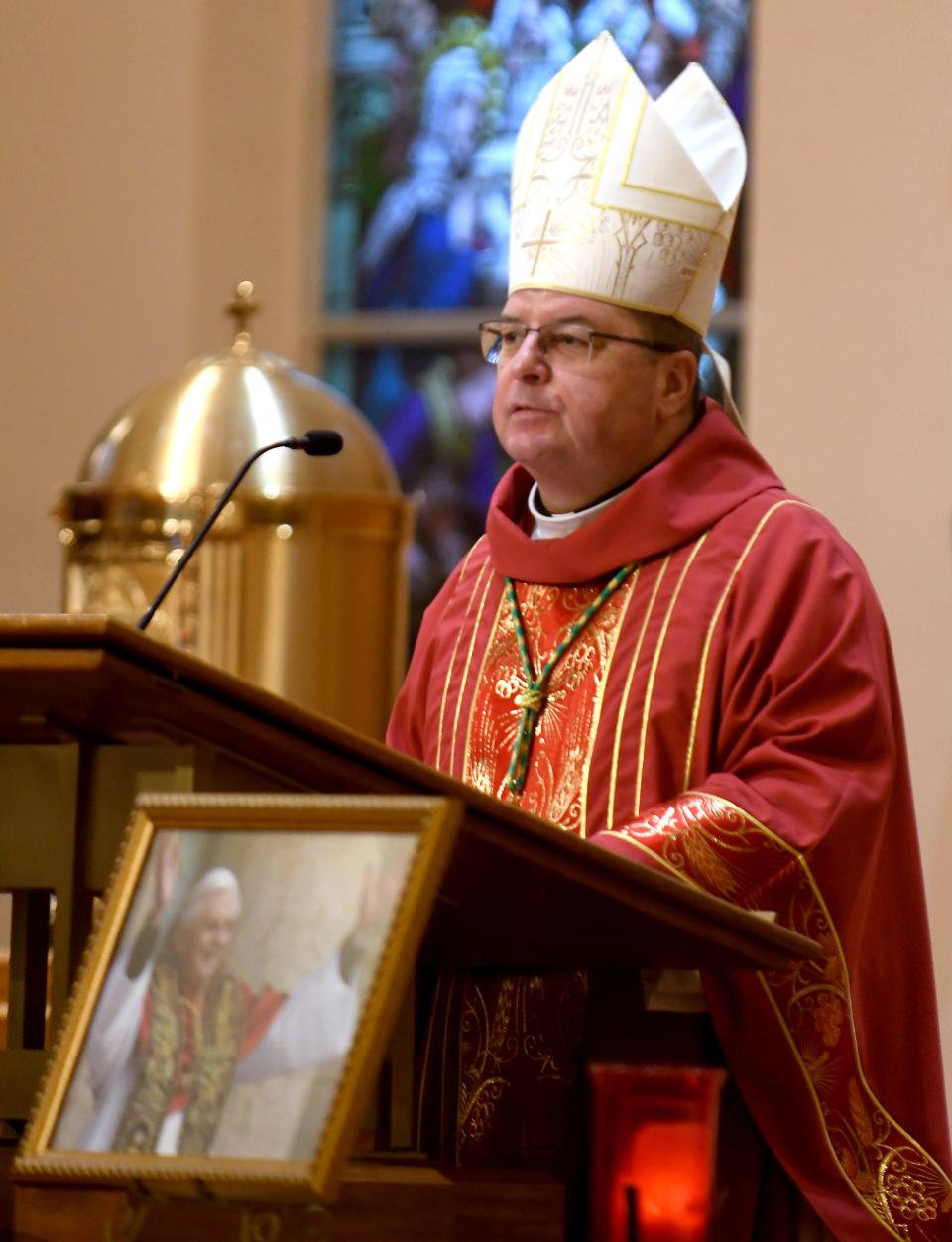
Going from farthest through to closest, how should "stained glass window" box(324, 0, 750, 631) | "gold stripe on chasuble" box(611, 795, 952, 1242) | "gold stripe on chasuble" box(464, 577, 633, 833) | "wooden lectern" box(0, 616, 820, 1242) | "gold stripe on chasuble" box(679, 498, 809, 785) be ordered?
"stained glass window" box(324, 0, 750, 631) < "gold stripe on chasuble" box(464, 577, 633, 833) < "gold stripe on chasuble" box(679, 498, 809, 785) < "gold stripe on chasuble" box(611, 795, 952, 1242) < "wooden lectern" box(0, 616, 820, 1242)

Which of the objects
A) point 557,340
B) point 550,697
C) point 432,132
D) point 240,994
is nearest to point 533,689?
point 550,697

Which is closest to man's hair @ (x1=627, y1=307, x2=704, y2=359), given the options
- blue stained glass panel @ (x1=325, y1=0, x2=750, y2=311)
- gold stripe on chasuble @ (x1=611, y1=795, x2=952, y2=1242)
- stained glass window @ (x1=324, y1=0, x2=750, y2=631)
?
gold stripe on chasuble @ (x1=611, y1=795, x2=952, y2=1242)

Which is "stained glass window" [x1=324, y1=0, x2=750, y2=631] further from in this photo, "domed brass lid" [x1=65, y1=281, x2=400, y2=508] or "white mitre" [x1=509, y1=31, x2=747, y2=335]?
"white mitre" [x1=509, y1=31, x2=747, y2=335]

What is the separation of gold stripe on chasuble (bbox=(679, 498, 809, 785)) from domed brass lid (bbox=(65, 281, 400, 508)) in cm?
206

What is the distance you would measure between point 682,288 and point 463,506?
3.70 metres

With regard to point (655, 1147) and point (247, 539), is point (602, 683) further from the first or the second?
point (247, 539)

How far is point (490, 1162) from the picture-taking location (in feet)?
6.57

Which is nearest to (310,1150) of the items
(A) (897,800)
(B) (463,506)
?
(A) (897,800)

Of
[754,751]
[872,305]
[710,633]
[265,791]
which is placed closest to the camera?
[265,791]

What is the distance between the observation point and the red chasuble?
8.46 feet

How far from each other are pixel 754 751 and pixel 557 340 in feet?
2.59

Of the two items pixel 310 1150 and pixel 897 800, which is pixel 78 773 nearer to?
pixel 310 1150

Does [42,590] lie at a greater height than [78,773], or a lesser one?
lesser

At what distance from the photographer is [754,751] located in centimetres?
265
